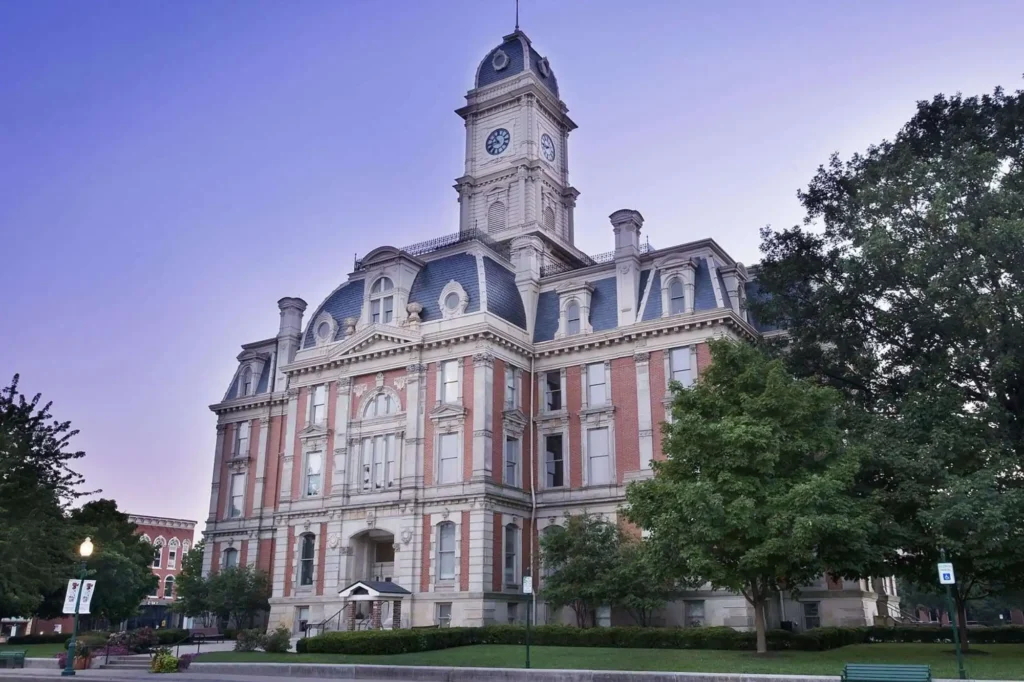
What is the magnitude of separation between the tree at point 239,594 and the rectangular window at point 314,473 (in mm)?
6653

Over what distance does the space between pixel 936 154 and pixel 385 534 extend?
101ft

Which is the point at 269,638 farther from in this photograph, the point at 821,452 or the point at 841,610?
the point at 841,610

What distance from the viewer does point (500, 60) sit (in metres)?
62.8

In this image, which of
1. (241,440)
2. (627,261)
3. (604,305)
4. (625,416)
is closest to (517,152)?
(627,261)

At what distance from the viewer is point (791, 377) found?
3253 centimetres

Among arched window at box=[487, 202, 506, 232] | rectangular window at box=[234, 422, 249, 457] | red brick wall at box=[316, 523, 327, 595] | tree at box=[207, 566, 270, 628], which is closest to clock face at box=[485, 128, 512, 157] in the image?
arched window at box=[487, 202, 506, 232]

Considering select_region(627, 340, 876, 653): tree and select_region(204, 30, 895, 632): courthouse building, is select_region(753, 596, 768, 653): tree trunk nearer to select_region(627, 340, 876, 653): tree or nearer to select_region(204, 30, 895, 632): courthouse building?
select_region(627, 340, 876, 653): tree

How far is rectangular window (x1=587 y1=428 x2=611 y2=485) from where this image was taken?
44594 mm

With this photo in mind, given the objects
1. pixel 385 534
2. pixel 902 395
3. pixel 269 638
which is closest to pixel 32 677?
pixel 269 638

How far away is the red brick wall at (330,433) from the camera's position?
48094 millimetres

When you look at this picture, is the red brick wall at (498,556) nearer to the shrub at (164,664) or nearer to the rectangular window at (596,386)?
the rectangular window at (596,386)

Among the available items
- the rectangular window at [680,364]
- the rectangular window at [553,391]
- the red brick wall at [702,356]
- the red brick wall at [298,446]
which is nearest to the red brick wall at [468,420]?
the rectangular window at [553,391]

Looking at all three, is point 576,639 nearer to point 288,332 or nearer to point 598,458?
point 598,458

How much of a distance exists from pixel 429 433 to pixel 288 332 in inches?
673
